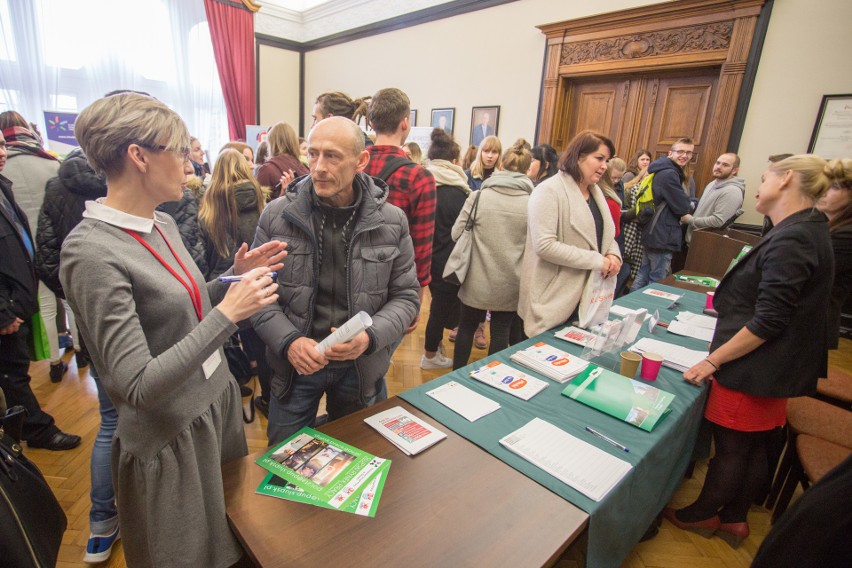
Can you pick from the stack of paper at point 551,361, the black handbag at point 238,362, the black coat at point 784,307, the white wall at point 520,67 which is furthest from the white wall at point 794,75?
the black handbag at point 238,362

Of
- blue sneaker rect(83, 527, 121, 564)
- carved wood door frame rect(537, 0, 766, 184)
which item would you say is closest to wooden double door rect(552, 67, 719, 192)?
carved wood door frame rect(537, 0, 766, 184)

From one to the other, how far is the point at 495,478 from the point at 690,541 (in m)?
1.22

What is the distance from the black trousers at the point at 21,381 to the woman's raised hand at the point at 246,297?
169 centimetres

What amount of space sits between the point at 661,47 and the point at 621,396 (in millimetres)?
4404

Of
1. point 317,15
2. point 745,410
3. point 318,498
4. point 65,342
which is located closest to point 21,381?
point 65,342

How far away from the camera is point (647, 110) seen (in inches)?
185

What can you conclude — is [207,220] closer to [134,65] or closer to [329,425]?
[329,425]

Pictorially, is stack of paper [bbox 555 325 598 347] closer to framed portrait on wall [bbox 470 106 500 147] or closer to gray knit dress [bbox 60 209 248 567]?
gray knit dress [bbox 60 209 248 567]

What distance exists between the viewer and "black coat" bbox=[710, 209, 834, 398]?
1272mm

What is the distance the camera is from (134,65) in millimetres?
6566

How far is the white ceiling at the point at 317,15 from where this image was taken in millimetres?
6949

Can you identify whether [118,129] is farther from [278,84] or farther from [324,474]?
→ [278,84]

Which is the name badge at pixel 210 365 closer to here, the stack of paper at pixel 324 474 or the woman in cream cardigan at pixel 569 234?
the stack of paper at pixel 324 474

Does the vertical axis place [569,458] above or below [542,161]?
below
